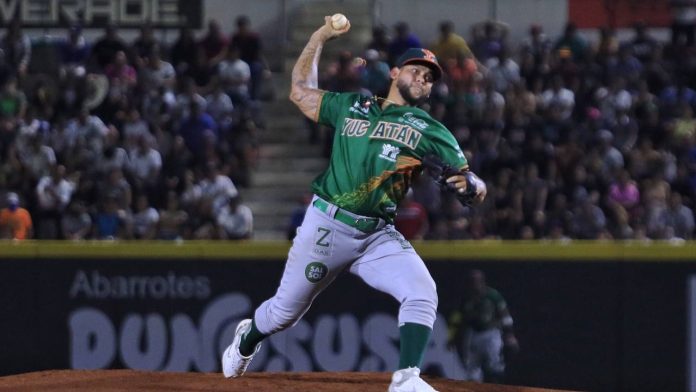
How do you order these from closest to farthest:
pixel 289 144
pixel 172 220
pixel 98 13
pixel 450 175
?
pixel 450 175 < pixel 172 220 < pixel 289 144 < pixel 98 13

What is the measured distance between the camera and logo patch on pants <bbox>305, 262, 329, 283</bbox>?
7.97 metres

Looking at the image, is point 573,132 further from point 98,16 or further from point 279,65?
point 98,16

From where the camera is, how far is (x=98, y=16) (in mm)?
19094

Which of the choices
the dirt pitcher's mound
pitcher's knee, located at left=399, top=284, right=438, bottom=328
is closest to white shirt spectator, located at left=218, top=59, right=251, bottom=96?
the dirt pitcher's mound

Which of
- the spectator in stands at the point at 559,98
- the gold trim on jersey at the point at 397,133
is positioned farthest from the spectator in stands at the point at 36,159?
the gold trim on jersey at the point at 397,133

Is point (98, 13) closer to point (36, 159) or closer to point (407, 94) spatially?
point (36, 159)

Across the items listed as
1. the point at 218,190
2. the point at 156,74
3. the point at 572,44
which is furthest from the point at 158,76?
the point at 572,44

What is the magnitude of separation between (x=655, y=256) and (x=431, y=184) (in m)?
3.68

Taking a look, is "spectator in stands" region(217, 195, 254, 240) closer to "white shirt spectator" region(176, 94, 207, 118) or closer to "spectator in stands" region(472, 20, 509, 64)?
"white shirt spectator" region(176, 94, 207, 118)

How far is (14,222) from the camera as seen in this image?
15.1m

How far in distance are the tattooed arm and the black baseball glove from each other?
0.87 m

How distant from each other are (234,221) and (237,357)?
21.3 ft

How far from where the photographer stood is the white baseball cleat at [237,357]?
28.5ft

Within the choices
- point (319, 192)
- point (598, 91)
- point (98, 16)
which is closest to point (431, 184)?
point (598, 91)
